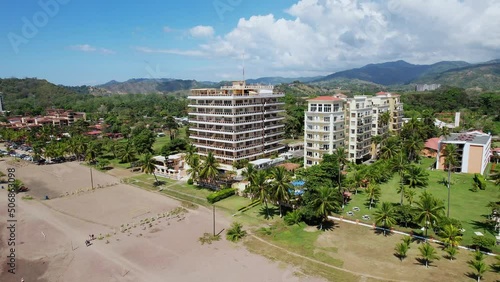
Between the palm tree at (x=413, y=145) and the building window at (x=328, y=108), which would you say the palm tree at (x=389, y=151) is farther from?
the building window at (x=328, y=108)

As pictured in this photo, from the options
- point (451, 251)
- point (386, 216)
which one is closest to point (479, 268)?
point (451, 251)

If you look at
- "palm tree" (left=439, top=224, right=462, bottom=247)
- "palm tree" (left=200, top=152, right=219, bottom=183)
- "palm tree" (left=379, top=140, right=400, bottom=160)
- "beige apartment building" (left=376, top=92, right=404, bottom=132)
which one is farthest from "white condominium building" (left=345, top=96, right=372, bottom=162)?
"palm tree" (left=439, top=224, right=462, bottom=247)

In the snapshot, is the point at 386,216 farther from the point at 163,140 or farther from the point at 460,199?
the point at 163,140

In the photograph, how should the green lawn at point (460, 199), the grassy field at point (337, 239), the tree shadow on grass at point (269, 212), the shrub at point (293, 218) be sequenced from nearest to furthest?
1. the grassy field at point (337, 239)
2. the green lawn at point (460, 199)
3. the shrub at point (293, 218)
4. the tree shadow on grass at point (269, 212)

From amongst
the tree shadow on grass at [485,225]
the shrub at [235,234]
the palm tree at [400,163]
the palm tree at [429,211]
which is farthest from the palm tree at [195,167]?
the tree shadow on grass at [485,225]

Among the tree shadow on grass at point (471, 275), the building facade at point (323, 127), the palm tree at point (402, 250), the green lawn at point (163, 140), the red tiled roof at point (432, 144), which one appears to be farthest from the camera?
the green lawn at point (163, 140)

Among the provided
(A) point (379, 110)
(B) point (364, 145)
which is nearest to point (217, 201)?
(B) point (364, 145)
